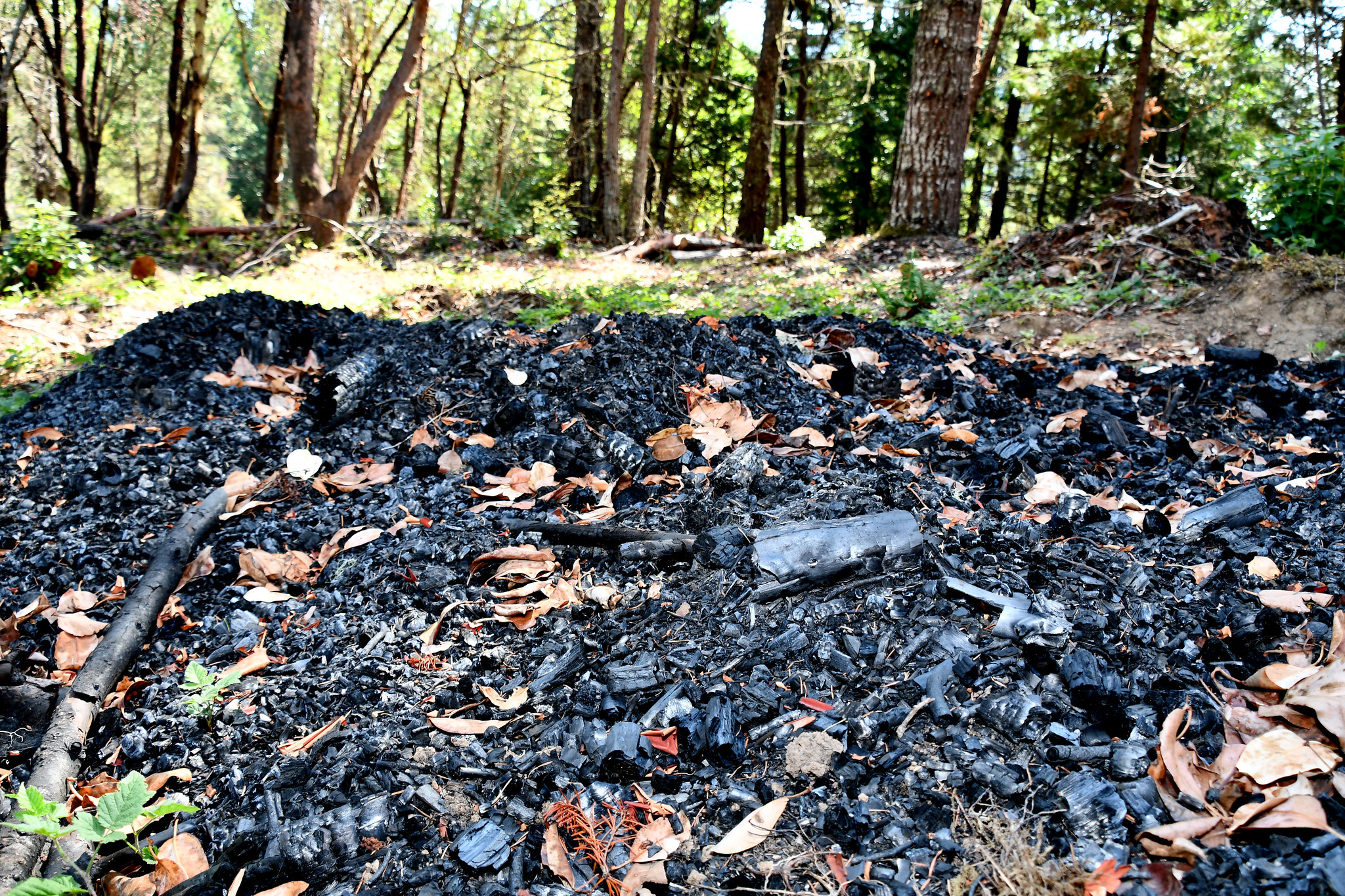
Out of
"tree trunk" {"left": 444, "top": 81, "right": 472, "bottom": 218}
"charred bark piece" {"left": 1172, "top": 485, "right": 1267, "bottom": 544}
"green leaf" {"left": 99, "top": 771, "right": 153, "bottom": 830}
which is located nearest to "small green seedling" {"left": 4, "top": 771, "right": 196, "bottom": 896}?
"green leaf" {"left": 99, "top": 771, "right": 153, "bottom": 830}

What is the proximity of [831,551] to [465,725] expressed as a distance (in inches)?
44.3

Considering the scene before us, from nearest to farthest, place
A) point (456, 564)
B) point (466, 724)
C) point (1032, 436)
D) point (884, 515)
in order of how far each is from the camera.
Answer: point (466, 724)
point (884, 515)
point (456, 564)
point (1032, 436)

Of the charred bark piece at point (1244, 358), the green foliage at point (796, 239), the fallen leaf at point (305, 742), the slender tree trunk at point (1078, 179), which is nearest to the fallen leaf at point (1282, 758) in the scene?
the fallen leaf at point (305, 742)

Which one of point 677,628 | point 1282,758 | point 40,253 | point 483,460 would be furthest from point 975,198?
point 1282,758

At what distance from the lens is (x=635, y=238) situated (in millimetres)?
10453

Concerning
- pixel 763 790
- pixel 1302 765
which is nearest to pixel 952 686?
pixel 763 790

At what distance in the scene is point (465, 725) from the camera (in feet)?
6.40

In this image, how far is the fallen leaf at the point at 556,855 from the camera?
1545 millimetres

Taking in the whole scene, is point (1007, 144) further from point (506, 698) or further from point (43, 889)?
point (43, 889)

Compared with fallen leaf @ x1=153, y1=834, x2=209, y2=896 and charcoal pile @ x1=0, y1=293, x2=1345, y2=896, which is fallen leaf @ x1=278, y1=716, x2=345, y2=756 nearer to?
charcoal pile @ x1=0, y1=293, x2=1345, y2=896

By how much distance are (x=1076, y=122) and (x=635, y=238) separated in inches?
367

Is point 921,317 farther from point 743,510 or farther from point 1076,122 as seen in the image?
point 1076,122

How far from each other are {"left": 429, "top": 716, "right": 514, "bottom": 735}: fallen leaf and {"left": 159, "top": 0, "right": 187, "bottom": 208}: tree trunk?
35.7ft

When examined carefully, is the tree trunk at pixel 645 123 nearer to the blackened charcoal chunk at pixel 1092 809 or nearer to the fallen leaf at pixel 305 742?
the fallen leaf at pixel 305 742
